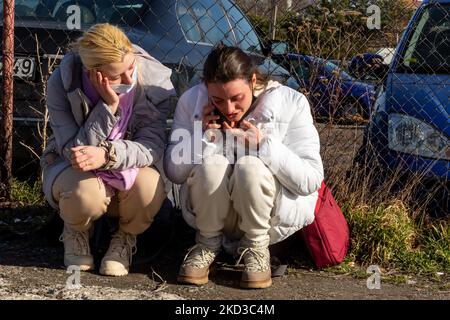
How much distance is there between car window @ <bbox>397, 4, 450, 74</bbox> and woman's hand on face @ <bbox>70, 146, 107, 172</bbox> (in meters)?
2.55

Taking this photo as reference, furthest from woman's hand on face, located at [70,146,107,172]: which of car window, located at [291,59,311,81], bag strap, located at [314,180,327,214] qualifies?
car window, located at [291,59,311,81]

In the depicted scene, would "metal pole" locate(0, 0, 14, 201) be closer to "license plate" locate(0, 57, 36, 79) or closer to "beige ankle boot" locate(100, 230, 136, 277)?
"license plate" locate(0, 57, 36, 79)

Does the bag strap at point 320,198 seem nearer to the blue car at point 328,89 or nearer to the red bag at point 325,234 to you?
the red bag at point 325,234

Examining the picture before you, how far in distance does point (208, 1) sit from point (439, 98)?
1828 millimetres

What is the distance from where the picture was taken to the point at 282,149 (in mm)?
3717

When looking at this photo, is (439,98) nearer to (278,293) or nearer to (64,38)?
(278,293)

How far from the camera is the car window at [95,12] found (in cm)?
526

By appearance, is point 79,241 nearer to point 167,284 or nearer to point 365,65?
point 167,284

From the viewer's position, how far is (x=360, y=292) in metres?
3.89

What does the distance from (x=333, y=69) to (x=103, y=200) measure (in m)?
1.87

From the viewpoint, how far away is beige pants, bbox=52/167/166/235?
378 centimetres

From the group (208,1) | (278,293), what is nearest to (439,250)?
(278,293)

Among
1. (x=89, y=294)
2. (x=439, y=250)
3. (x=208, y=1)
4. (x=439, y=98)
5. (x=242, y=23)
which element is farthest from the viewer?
(x=242, y=23)

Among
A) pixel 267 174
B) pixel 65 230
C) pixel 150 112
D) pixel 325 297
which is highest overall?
pixel 150 112
